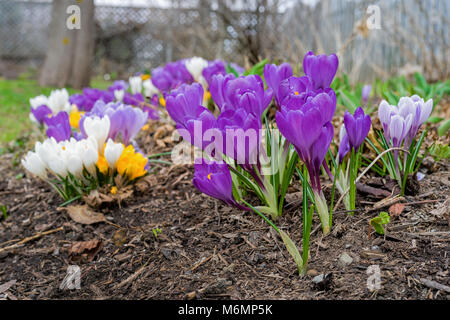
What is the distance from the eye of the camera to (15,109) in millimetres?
5117

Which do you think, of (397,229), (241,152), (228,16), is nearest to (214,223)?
(241,152)

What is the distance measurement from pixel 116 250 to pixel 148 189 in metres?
0.49

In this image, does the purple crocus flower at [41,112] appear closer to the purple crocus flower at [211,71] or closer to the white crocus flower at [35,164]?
the white crocus flower at [35,164]

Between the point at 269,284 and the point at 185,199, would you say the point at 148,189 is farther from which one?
the point at 269,284

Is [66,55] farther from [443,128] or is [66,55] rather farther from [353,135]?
[353,135]

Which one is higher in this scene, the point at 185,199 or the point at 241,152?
the point at 241,152

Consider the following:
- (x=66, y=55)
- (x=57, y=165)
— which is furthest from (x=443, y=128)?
(x=66, y=55)

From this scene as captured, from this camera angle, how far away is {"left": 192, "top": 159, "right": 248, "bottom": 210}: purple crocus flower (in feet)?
3.90

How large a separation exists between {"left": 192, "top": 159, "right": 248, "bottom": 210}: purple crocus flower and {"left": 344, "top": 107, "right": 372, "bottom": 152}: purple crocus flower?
38 cm

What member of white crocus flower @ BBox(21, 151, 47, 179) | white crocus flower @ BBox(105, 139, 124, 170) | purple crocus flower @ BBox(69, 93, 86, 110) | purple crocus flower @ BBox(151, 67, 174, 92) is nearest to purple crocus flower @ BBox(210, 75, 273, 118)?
white crocus flower @ BBox(105, 139, 124, 170)

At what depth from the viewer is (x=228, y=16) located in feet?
20.0

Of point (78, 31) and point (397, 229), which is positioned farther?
point (78, 31)

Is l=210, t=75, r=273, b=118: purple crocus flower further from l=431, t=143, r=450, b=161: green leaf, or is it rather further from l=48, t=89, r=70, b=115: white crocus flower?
l=48, t=89, r=70, b=115: white crocus flower

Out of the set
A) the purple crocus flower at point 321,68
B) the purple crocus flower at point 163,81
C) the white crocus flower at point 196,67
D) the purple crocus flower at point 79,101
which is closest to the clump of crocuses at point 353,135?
the purple crocus flower at point 321,68
